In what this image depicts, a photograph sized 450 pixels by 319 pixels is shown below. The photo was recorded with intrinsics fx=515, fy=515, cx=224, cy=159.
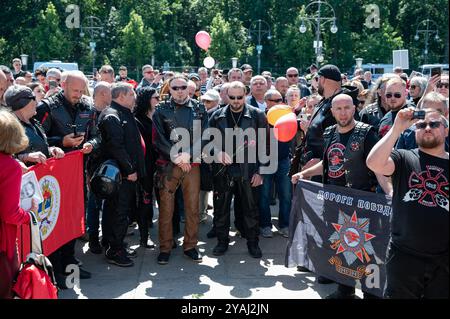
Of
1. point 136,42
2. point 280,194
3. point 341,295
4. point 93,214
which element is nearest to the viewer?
point 341,295

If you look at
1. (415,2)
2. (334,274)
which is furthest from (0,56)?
(334,274)

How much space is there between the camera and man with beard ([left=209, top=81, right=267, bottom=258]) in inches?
240

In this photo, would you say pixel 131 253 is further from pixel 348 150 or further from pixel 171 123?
pixel 348 150

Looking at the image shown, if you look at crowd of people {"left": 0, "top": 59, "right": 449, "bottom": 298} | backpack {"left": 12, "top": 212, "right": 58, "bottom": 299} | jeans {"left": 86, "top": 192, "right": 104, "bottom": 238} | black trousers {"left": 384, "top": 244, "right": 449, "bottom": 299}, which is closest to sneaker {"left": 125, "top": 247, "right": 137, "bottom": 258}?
crowd of people {"left": 0, "top": 59, "right": 449, "bottom": 298}

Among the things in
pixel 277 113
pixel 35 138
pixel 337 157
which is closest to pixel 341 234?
pixel 337 157

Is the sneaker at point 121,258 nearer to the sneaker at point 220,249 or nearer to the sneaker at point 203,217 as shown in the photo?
the sneaker at point 220,249

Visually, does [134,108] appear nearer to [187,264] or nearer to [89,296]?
[187,264]

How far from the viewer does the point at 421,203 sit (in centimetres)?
332

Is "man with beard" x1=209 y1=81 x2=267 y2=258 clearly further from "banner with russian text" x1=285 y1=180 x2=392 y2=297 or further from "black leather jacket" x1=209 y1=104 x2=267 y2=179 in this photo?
"banner with russian text" x1=285 y1=180 x2=392 y2=297

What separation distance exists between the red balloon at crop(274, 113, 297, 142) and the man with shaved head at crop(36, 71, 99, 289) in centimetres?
211

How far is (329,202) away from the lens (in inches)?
188

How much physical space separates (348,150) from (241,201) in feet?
6.72

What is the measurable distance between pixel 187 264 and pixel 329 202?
2.00 metres

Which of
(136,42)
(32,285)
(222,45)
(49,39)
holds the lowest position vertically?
(32,285)
